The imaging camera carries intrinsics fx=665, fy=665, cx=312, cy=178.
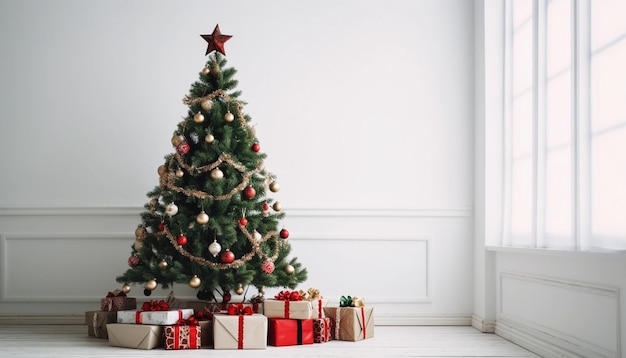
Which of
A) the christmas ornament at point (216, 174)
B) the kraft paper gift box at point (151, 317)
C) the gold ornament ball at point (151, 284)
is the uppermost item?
the christmas ornament at point (216, 174)

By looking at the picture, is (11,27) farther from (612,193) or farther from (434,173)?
Result: (612,193)

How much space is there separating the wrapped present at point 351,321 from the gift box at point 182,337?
0.78 meters

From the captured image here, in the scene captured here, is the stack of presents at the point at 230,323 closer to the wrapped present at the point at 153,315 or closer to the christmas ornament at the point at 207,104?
the wrapped present at the point at 153,315

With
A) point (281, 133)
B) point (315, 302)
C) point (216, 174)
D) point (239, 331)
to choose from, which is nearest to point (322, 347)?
point (315, 302)

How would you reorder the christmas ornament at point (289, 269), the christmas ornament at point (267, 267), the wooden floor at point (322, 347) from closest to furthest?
the wooden floor at point (322, 347)
the christmas ornament at point (267, 267)
the christmas ornament at point (289, 269)

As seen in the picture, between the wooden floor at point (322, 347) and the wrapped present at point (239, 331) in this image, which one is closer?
the wooden floor at point (322, 347)

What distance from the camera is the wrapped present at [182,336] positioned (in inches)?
138

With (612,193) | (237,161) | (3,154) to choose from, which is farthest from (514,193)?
(3,154)

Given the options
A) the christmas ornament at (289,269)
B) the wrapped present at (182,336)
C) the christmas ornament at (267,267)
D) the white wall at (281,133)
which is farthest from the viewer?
the white wall at (281,133)

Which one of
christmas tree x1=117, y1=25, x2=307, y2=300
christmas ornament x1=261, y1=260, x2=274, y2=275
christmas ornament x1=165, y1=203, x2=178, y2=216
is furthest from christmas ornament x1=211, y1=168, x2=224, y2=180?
christmas ornament x1=261, y1=260, x2=274, y2=275

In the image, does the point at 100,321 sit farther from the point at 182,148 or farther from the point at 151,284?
the point at 182,148

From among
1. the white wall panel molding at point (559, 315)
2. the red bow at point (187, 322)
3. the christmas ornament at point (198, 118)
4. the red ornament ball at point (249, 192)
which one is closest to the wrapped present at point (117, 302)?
the red bow at point (187, 322)

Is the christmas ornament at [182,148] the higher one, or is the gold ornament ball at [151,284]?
the christmas ornament at [182,148]

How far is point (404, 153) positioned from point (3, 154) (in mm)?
2785
